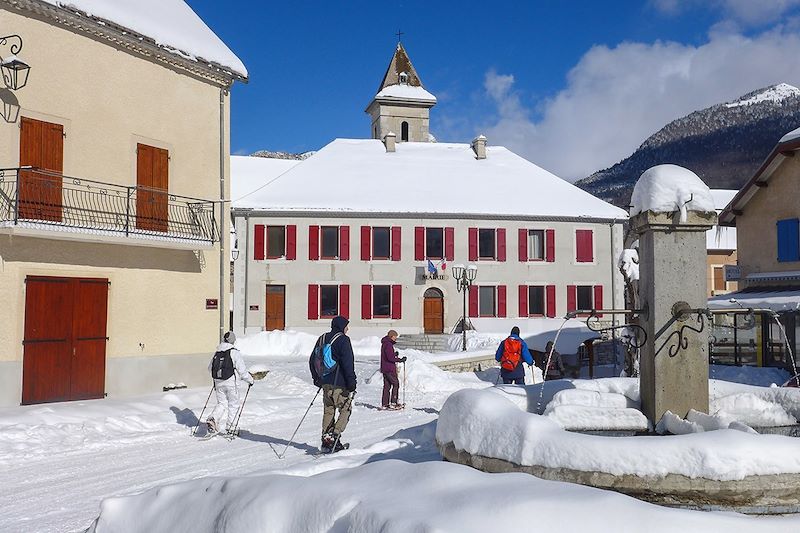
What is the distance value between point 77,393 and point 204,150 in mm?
6267

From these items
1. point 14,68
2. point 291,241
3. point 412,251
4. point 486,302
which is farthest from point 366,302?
point 14,68

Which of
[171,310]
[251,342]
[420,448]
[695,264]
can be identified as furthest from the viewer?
[251,342]

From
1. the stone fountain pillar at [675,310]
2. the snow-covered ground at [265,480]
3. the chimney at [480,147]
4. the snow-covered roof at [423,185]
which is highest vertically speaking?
the chimney at [480,147]

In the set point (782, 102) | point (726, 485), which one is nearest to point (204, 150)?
point (726, 485)

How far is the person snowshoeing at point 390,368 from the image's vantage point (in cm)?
1490

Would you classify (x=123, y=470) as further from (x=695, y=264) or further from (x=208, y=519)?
(x=695, y=264)

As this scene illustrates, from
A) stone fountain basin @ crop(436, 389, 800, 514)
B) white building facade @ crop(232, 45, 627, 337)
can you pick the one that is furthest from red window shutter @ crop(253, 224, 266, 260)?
stone fountain basin @ crop(436, 389, 800, 514)

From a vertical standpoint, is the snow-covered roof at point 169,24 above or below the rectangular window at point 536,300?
above

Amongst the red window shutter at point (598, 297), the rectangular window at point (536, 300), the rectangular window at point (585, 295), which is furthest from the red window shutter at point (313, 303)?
the red window shutter at point (598, 297)

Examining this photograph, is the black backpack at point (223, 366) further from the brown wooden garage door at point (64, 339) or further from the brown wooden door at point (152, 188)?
the brown wooden door at point (152, 188)

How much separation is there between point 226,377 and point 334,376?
243cm

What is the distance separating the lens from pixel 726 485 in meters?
4.66

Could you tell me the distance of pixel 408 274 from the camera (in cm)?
3441

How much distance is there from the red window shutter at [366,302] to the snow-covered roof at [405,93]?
2093 centimetres
